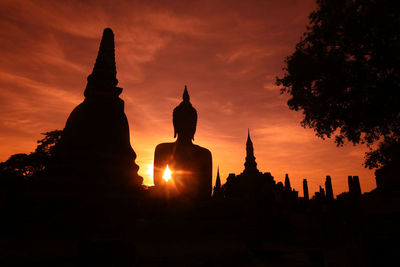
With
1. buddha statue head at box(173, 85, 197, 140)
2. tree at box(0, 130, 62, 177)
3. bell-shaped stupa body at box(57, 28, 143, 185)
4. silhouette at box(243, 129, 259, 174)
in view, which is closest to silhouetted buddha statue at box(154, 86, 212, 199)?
buddha statue head at box(173, 85, 197, 140)

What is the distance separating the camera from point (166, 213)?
11500mm

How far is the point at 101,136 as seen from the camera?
12586 mm

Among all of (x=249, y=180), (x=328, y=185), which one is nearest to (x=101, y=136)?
(x=328, y=185)

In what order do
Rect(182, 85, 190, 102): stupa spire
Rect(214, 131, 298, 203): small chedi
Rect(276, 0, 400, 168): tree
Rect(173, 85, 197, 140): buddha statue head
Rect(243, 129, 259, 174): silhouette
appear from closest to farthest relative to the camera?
Rect(276, 0, 400, 168): tree
Rect(173, 85, 197, 140): buddha statue head
Rect(182, 85, 190, 102): stupa spire
Rect(214, 131, 298, 203): small chedi
Rect(243, 129, 259, 174): silhouette

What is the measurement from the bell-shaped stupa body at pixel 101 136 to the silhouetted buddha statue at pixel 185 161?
7.24 feet

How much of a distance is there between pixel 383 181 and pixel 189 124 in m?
17.7

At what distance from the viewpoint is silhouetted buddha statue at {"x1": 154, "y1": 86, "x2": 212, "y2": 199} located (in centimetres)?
1442

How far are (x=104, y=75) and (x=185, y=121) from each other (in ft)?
17.0

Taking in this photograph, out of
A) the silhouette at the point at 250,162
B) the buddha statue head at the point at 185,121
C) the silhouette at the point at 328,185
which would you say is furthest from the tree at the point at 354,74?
the silhouette at the point at 250,162

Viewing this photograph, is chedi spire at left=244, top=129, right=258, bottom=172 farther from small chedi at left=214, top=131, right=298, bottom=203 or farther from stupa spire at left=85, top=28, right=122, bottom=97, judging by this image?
stupa spire at left=85, top=28, right=122, bottom=97

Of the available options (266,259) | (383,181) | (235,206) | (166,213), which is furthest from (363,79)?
(383,181)

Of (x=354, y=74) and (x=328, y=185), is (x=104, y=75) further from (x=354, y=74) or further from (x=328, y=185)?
(x=328, y=185)

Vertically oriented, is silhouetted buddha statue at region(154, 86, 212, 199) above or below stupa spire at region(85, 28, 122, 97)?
below

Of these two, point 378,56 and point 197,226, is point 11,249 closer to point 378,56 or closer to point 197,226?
point 197,226
